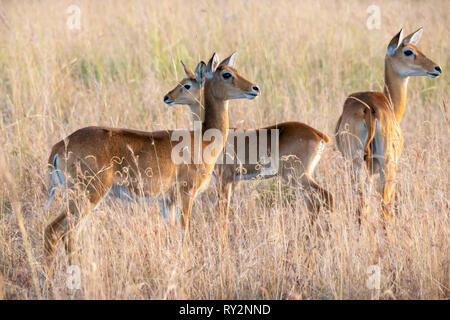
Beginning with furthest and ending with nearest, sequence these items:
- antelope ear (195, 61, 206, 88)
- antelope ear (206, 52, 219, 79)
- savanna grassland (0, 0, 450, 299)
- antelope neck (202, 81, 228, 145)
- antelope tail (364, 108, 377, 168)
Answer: antelope ear (195, 61, 206, 88), antelope ear (206, 52, 219, 79), antelope neck (202, 81, 228, 145), antelope tail (364, 108, 377, 168), savanna grassland (0, 0, 450, 299)

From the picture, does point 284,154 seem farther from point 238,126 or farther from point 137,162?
point 137,162

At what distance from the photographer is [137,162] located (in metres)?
5.10

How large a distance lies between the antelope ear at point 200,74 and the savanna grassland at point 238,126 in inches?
19.9

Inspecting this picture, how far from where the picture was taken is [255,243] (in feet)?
15.6

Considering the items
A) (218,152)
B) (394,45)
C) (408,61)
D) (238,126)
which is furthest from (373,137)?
(238,126)

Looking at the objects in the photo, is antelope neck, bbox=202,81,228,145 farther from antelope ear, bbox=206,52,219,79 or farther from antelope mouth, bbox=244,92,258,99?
antelope mouth, bbox=244,92,258,99

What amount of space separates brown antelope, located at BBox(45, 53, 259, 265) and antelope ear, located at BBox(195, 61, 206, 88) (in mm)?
11

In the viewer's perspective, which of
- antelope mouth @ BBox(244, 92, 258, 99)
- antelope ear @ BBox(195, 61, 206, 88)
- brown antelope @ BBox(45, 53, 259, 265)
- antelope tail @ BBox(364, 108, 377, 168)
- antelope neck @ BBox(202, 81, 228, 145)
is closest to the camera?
brown antelope @ BBox(45, 53, 259, 265)

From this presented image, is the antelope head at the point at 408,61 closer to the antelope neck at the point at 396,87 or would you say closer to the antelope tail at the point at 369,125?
the antelope neck at the point at 396,87

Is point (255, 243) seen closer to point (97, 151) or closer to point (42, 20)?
point (97, 151)

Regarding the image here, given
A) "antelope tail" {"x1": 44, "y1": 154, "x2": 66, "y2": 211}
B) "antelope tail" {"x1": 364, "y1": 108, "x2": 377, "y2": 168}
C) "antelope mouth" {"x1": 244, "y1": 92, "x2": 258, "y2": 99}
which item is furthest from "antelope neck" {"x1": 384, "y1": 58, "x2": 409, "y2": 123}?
"antelope tail" {"x1": 44, "y1": 154, "x2": 66, "y2": 211}

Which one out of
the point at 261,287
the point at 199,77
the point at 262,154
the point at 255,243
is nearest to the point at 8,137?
the point at 199,77

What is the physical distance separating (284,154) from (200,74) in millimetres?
1185

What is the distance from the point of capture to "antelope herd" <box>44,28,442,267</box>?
481 centimetres
